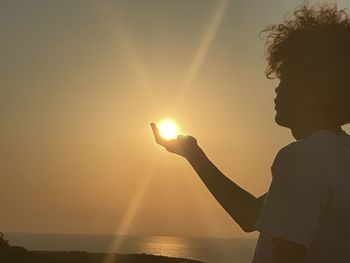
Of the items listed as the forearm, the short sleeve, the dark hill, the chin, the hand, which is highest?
the dark hill

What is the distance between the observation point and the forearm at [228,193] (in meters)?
4.27

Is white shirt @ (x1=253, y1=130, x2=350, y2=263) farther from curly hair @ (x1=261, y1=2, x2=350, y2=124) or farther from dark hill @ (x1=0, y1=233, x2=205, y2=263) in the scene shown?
dark hill @ (x1=0, y1=233, x2=205, y2=263)

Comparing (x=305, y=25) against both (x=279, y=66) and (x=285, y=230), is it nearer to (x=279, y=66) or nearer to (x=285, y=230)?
(x=279, y=66)

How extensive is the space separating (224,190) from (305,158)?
1.65m

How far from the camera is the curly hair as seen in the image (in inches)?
130

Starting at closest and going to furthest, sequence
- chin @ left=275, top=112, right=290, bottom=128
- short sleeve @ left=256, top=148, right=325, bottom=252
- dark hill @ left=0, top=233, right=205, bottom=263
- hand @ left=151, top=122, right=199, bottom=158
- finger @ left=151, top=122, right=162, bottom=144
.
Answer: short sleeve @ left=256, top=148, right=325, bottom=252, chin @ left=275, top=112, right=290, bottom=128, hand @ left=151, top=122, right=199, bottom=158, finger @ left=151, top=122, right=162, bottom=144, dark hill @ left=0, top=233, right=205, bottom=263

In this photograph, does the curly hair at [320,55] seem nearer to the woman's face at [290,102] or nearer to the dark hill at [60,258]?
the woman's face at [290,102]

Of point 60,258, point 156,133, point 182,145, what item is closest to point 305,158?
point 182,145

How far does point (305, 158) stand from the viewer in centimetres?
277

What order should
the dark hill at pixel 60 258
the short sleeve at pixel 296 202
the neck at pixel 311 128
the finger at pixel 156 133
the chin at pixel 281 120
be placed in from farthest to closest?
the dark hill at pixel 60 258, the finger at pixel 156 133, the chin at pixel 281 120, the neck at pixel 311 128, the short sleeve at pixel 296 202

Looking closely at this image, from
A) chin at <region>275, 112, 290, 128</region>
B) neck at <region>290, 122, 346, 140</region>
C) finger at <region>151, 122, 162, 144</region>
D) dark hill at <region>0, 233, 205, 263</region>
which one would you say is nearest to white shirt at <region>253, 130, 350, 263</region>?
neck at <region>290, 122, 346, 140</region>

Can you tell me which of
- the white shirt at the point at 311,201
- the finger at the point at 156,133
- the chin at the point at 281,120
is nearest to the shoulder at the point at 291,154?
the white shirt at the point at 311,201

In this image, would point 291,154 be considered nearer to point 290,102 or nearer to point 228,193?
point 290,102

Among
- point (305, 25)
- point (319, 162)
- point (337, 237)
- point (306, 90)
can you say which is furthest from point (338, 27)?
point (337, 237)
